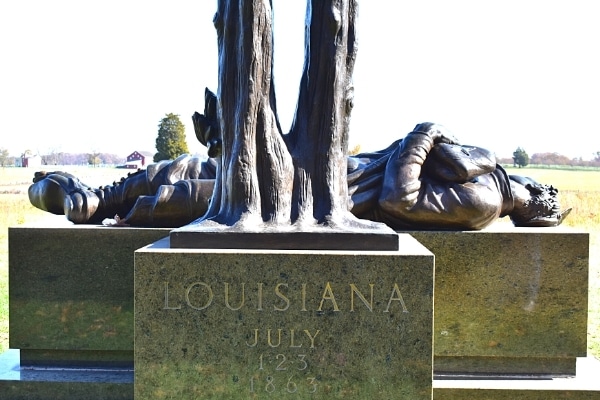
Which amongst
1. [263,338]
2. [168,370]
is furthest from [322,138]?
[168,370]

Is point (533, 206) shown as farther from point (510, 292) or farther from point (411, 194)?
point (411, 194)

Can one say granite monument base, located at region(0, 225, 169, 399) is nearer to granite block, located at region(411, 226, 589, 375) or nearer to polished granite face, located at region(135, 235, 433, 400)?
polished granite face, located at region(135, 235, 433, 400)

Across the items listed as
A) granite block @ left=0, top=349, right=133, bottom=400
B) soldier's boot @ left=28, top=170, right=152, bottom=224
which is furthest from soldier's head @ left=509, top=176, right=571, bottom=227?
granite block @ left=0, top=349, right=133, bottom=400

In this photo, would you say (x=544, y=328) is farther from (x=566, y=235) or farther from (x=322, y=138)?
(x=322, y=138)

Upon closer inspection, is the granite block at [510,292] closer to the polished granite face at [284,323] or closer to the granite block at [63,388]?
the polished granite face at [284,323]

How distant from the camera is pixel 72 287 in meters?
4.88

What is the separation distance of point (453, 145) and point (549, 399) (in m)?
1.67

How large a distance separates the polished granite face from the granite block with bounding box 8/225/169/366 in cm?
132

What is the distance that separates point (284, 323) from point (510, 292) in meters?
1.80

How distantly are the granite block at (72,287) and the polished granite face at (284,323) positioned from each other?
1.32m

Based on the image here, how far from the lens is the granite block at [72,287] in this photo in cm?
486

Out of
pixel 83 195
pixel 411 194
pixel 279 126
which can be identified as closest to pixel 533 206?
pixel 411 194

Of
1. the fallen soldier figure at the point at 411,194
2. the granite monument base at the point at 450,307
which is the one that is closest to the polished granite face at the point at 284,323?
the fallen soldier figure at the point at 411,194

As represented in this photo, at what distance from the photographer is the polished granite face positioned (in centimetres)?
355
